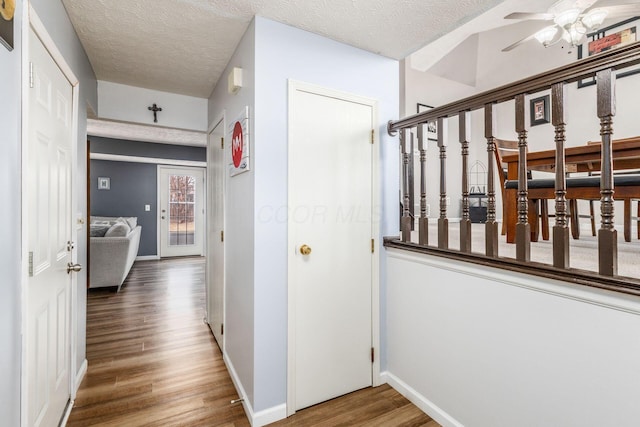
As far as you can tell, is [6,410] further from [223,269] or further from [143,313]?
[143,313]

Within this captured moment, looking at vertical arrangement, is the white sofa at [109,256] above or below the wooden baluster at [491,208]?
below

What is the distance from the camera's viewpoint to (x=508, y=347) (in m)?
1.48

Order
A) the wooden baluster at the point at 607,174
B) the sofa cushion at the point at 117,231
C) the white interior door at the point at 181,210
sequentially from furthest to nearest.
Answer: the white interior door at the point at 181,210, the sofa cushion at the point at 117,231, the wooden baluster at the point at 607,174

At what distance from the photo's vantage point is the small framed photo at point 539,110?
14.3 feet

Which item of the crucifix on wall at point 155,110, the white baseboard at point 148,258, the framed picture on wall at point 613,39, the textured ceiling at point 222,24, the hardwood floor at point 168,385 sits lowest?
the hardwood floor at point 168,385

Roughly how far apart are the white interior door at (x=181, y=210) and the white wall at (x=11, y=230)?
635 centimetres

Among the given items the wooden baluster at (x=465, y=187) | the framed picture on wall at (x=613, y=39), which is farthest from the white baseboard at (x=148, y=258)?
the framed picture on wall at (x=613, y=39)

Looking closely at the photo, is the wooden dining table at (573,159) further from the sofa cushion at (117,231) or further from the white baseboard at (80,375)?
the sofa cushion at (117,231)

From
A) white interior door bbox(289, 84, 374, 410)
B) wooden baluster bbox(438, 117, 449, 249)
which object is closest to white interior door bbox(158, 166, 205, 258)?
white interior door bbox(289, 84, 374, 410)

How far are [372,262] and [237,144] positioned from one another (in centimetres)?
125

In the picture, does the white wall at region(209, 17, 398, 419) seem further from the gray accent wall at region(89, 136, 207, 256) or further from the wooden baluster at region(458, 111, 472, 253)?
the gray accent wall at region(89, 136, 207, 256)

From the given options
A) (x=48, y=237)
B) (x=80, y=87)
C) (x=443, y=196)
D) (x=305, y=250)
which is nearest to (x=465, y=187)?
(x=443, y=196)

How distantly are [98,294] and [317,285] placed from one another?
3966mm

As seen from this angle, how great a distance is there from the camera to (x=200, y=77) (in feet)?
9.02
